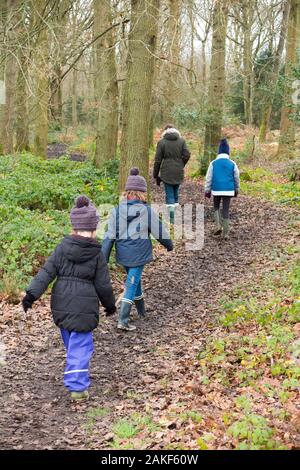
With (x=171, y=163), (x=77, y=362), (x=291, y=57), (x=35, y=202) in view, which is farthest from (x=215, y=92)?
(x=77, y=362)

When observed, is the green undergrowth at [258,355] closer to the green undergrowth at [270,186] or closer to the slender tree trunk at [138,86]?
the slender tree trunk at [138,86]

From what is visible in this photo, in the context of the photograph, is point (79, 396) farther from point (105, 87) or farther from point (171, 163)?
point (105, 87)

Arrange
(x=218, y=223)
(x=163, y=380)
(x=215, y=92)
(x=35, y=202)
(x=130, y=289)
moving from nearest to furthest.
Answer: (x=163, y=380), (x=130, y=289), (x=218, y=223), (x=35, y=202), (x=215, y=92)

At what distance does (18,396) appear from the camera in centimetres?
581

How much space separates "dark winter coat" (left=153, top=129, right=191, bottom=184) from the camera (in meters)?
13.2

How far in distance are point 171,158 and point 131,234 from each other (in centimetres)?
609

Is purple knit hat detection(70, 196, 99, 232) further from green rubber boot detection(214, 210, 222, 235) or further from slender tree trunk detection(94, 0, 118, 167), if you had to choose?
slender tree trunk detection(94, 0, 118, 167)

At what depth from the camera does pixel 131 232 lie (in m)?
7.56

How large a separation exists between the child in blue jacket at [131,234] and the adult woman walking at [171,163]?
5520 mm

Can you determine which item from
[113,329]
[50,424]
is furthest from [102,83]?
[50,424]

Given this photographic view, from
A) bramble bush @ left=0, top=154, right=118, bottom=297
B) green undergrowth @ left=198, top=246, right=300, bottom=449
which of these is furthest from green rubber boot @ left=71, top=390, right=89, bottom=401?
bramble bush @ left=0, top=154, right=118, bottom=297

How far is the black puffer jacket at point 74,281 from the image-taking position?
18.8ft

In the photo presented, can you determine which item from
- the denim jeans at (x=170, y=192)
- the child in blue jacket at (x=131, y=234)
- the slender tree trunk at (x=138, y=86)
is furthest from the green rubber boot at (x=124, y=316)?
the denim jeans at (x=170, y=192)

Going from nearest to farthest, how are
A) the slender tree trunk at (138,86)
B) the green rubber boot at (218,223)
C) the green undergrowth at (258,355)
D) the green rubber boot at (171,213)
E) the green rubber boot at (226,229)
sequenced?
the green undergrowth at (258,355) < the slender tree trunk at (138,86) < the green rubber boot at (226,229) < the green rubber boot at (218,223) < the green rubber boot at (171,213)
